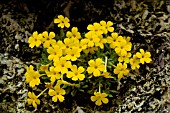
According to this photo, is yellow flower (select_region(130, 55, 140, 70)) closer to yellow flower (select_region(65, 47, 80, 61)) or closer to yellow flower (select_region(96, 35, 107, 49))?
yellow flower (select_region(96, 35, 107, 49))

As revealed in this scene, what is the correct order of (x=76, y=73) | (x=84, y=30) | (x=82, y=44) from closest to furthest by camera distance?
(x=76, y=73), (x=82, y=44), (x=84, y=30)

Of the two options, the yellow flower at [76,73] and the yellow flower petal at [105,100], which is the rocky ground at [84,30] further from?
the yellow flower at [76,73]

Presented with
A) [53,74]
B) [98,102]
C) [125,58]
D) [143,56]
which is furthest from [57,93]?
[143,56]

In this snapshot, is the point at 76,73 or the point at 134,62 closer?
the point at 76,73

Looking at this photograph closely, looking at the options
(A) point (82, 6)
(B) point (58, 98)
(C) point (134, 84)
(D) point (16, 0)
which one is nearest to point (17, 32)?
(D) point (16, 0)

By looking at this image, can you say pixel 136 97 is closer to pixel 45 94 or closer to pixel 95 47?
pixel 95 47

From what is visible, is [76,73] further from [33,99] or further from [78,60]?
[33,99]
